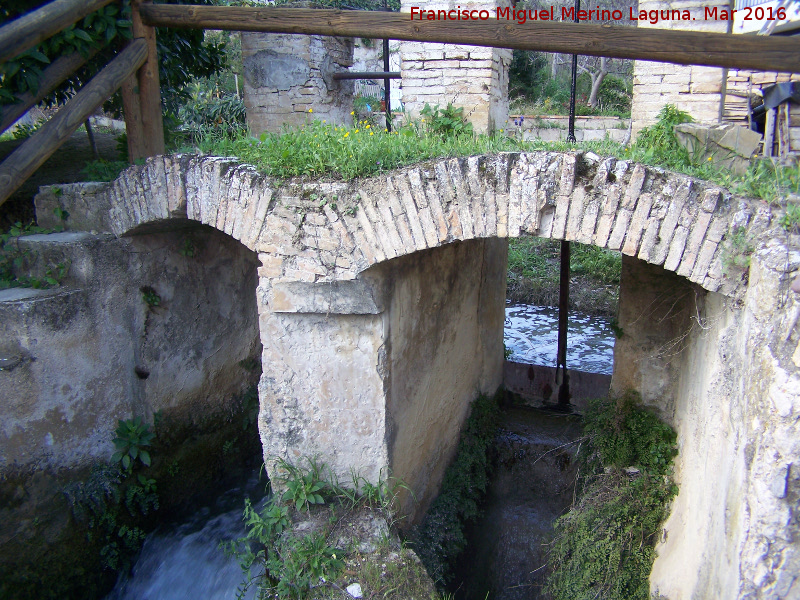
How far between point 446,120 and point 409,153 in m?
1.50

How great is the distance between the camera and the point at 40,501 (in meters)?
3.96

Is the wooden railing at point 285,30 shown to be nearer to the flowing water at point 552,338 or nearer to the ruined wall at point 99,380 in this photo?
the ruined wall at point 99,380

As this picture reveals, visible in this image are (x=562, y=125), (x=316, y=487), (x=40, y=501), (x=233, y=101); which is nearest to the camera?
(x=316, y=487)

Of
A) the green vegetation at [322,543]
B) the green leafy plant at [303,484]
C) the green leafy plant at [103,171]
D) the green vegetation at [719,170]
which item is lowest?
the green vegetation at [322,543]

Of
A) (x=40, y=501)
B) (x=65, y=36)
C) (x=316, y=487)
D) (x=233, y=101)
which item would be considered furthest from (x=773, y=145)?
(x=233, y=101)

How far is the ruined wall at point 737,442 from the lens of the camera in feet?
6.78

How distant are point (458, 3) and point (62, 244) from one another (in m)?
3.47

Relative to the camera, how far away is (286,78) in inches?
235

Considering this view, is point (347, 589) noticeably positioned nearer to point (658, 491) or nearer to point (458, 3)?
point (658, 491)

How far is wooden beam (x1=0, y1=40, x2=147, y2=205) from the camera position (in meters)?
3.73

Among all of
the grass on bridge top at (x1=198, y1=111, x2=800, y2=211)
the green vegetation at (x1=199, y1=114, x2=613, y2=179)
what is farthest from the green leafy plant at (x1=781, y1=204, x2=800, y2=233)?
the green vegetation at (x1=199, y1=114, x2=613, y2=179)

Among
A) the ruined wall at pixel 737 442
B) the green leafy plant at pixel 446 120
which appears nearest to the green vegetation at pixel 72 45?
the green leafy plant at pixel 446 120

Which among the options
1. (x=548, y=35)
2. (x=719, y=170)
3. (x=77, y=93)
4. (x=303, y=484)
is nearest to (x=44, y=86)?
(x=77, y=93)

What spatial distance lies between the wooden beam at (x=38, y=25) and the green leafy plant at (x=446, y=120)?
2.49 m
